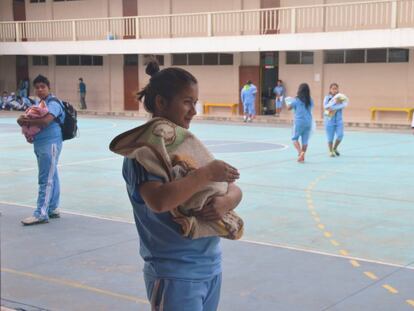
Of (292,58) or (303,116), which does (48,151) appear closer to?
(303,116)

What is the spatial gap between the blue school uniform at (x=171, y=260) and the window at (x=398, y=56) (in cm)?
2252

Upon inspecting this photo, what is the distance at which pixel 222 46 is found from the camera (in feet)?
86.4

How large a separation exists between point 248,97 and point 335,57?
387 cm

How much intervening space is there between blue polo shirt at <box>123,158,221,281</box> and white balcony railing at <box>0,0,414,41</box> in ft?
70.4

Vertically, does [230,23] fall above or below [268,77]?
above

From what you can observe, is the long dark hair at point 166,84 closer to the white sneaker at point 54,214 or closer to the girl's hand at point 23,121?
the girl's hand at point 23,121

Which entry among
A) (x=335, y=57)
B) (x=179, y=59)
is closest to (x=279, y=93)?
(x=335, y=57)

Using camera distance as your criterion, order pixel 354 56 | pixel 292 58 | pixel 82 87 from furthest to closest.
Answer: pixel 82 87 → pixel 292 58 → pixel 354 56

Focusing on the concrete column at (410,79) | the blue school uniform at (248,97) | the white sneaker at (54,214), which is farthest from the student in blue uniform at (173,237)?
the blue school uniform at (248,97)

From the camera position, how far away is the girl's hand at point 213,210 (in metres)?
2.35

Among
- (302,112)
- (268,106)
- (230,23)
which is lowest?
(268,106)

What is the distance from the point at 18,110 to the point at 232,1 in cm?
1326

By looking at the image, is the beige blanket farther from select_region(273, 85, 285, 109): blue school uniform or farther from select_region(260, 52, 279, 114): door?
select_region(260, 52, 279, 114): door

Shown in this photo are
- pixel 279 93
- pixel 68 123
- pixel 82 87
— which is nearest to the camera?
pixel 68 123
